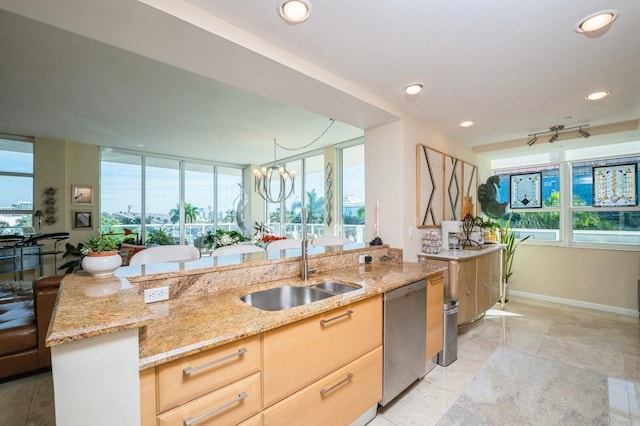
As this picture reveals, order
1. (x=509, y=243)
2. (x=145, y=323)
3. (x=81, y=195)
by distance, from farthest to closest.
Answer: (x=81, y=195) → (x=509, y=243) → (x=145, y=323)

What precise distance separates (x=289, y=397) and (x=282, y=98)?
2.15m

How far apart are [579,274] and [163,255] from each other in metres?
5.40

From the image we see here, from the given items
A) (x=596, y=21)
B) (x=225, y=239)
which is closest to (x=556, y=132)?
(x=596, y=21)

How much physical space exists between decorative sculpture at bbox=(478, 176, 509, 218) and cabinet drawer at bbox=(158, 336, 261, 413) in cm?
424

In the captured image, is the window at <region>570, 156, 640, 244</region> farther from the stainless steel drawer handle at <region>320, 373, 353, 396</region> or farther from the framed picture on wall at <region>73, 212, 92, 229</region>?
the framed picture on wall at <region>73, 212, 92, 229</region>

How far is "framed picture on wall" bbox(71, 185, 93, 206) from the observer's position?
18.5 ft

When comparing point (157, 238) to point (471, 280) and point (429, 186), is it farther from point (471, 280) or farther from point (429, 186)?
point (471, 280)

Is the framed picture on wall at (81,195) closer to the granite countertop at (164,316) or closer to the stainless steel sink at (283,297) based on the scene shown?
the granite countertop at (164,316)

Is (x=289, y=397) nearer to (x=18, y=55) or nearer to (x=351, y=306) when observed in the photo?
(x=351, y=306)

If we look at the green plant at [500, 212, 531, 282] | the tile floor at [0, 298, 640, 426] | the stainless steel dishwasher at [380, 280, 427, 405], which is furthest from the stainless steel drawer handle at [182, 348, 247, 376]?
the green plant at [500, 212, 531, 282]

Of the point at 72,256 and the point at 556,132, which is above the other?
A: the point at 556,132

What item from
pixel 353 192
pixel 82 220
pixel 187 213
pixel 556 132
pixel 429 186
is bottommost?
pixel 82 220

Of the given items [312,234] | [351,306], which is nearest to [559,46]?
[351,306]

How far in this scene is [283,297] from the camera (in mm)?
1882
